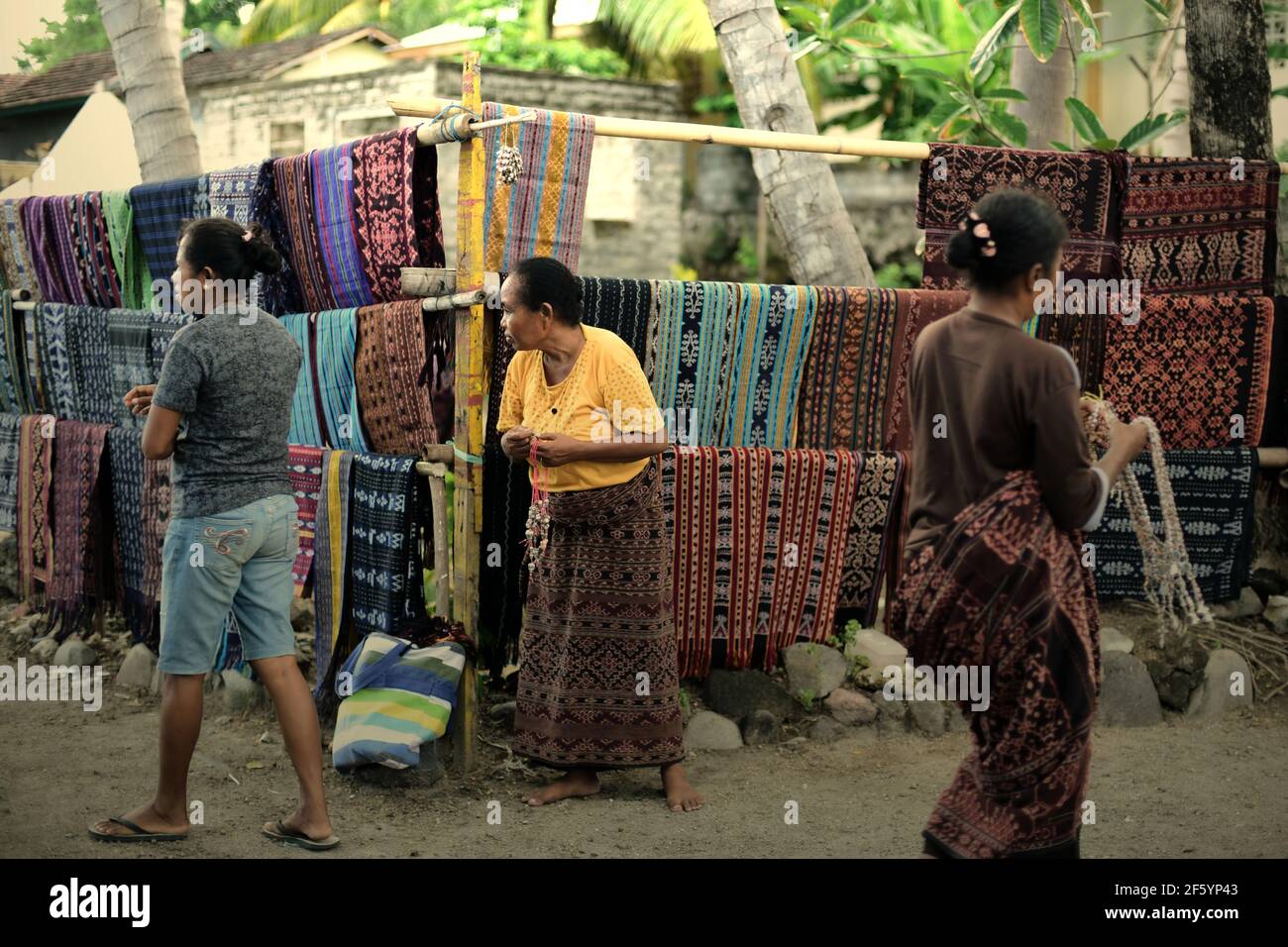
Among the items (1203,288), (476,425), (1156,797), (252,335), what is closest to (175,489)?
(252,335)

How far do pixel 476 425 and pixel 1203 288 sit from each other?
11.2ft

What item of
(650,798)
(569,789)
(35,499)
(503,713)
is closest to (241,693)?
(503,713)

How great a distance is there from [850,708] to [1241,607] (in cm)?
216

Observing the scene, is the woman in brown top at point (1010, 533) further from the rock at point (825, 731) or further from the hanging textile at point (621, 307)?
the rock at point (825, 731)

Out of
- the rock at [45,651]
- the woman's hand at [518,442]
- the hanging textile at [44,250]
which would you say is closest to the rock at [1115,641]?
the woman's hand at [518,442]

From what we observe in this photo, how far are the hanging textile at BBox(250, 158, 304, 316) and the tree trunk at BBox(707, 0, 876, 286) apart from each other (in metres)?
2.52

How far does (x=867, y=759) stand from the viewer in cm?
583

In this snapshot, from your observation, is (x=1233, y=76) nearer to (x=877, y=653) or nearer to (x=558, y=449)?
(x=877, y=653)

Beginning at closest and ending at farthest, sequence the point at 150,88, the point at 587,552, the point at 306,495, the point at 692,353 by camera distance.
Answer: the point at 587,552
the point at 692,353
the point at 306,495
the point at 150,88

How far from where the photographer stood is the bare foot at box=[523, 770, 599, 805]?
5129mm

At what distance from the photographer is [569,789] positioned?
5.18m

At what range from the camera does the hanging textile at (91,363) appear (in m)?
7.25

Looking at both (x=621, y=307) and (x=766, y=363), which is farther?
(x=766, y=363)
